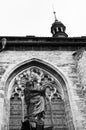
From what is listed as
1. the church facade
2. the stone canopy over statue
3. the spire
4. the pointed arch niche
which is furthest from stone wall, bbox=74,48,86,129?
the spire

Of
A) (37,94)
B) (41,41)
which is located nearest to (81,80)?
(41,41)

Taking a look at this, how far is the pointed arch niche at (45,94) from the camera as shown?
7.02 metres

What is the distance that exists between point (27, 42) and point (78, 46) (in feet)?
7.07

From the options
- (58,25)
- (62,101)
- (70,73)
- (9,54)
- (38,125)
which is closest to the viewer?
(38,125)

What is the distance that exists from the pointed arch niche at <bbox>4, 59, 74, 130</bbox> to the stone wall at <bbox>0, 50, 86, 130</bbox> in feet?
0.59

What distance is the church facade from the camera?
23.1ft

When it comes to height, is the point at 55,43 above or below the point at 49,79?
above

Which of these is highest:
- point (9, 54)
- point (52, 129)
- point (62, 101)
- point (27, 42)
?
point (27, 42)

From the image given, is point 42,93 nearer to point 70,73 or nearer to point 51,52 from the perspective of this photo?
point 70,73

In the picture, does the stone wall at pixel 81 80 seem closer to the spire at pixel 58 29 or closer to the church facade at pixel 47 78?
the church facade at pixel 47 78

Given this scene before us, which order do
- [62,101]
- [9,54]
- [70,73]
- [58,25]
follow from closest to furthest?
[62,101]
[70,73]
[9,54]
[58,25]

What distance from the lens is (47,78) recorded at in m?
8.41

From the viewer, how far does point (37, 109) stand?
4703 millimetres

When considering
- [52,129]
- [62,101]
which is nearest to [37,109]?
[52,129]
